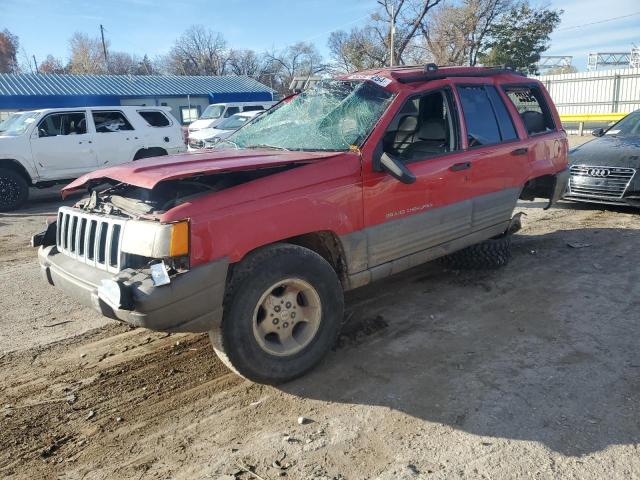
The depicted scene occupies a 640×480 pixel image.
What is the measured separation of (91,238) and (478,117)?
3448mm

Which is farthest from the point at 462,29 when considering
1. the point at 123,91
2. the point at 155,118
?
A: the point at 155,118

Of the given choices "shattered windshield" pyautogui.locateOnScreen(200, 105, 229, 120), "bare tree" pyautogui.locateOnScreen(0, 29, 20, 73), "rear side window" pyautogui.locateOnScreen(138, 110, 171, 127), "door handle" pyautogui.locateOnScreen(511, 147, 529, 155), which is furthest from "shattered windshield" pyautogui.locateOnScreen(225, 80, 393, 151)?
"bare tree" pyautogui.locateOnScreen(0, 29, 20, 73)

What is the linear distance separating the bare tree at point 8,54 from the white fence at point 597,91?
7471 centimetres

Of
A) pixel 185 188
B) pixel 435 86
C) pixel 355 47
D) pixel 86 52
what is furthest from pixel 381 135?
pixel 86 52

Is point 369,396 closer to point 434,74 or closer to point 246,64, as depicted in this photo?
point 434,74

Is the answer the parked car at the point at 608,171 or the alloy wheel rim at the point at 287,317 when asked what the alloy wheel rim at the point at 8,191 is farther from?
the parked car at the point at 608,171

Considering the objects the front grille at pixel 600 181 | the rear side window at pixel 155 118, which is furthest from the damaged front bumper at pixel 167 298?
the rear side window at pixel 155 118

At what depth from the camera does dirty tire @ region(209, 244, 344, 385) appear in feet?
9.98

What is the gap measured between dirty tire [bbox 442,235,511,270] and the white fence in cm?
2283

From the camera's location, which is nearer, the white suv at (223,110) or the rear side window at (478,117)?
the rear side window at (478,117)

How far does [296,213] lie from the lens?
3.29m

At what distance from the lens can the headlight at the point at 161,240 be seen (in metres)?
2.79

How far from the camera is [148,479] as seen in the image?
100 inches

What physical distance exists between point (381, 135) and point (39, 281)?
4171mm
